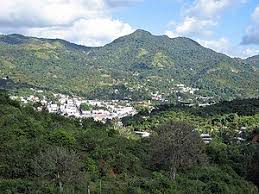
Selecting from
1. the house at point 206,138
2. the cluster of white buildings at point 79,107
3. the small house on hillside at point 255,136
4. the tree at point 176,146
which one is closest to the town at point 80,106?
the cluster of white buildings at point 79,107

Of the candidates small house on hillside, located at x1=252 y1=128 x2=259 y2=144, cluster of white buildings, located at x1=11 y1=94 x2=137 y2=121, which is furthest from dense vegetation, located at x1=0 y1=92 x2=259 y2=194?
cluster of white buildings, located at x1=11 y1=94 x2=137 y2=121

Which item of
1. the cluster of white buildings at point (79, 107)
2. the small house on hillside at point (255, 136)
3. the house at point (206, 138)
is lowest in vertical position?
the house at point (206, 138)

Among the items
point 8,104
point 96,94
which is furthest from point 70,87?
point 8,104

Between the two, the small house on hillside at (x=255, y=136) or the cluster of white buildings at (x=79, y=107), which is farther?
the cluster of white buildings at (x=79, y=107)

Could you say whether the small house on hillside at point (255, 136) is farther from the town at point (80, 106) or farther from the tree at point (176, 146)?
the town at point (80, 106)

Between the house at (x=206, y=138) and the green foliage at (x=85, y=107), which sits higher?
the green foliage at (x=85, y=107)

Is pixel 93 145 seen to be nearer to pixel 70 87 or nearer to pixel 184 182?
pixel 184 182

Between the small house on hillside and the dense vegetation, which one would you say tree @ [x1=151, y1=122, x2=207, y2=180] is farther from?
the small house on hillside
